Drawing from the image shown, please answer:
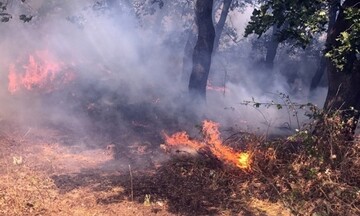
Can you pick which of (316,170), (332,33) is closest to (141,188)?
(316,170)

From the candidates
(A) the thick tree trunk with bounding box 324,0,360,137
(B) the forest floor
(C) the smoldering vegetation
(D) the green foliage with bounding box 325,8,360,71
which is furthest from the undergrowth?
(C) the smoldering vegetation

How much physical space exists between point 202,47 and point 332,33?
6149 mm

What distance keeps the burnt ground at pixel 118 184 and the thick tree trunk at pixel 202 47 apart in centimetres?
452

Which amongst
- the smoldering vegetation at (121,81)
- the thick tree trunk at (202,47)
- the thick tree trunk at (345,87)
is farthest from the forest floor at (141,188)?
the thick tree trunk at (202,47)

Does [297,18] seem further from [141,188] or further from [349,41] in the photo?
[141,188]

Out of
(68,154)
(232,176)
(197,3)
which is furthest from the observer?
(197,3)

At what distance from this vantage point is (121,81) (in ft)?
56.4

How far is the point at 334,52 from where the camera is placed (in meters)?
6.37

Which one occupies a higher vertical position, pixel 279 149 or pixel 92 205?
pixel 279 149

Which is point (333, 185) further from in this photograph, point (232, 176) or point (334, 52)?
point (334, 52)

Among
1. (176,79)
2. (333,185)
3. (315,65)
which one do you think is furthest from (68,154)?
(315,65)

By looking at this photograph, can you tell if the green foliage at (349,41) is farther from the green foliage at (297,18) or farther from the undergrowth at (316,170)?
the undergrowth at (316,170)

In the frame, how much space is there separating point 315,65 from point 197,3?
1743 centimetres

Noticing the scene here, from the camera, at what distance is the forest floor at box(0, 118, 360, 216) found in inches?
234
